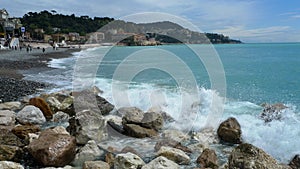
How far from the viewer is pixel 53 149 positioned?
17.9 feet

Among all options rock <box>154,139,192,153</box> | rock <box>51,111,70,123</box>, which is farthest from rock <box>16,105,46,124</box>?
rock <box>154,139,192,153</box>

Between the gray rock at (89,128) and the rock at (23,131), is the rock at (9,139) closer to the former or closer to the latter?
the rock at (23,131)

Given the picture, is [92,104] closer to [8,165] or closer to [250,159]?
[8,165]

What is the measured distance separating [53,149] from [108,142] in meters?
1.99

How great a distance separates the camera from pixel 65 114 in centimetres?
923

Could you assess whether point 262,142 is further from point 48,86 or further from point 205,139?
point 48,86

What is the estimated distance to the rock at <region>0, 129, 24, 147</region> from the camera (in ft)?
20.1

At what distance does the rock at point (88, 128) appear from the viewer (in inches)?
270

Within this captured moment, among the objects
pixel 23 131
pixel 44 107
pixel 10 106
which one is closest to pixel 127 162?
pixel 23 131

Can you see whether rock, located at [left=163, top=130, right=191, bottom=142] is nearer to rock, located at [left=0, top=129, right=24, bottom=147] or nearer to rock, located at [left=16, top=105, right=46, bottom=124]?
rock, located at [left=0, top=129, right=24, bottom=147]

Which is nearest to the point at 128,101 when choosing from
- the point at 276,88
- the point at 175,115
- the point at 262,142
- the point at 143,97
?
the point at 143,97

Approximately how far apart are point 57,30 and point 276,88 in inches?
4017

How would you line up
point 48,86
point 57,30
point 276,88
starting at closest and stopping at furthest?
1. point 48,86
2. point 276,88
3. point 57,30

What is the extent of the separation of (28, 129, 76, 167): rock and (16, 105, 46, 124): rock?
2742 millimetres
